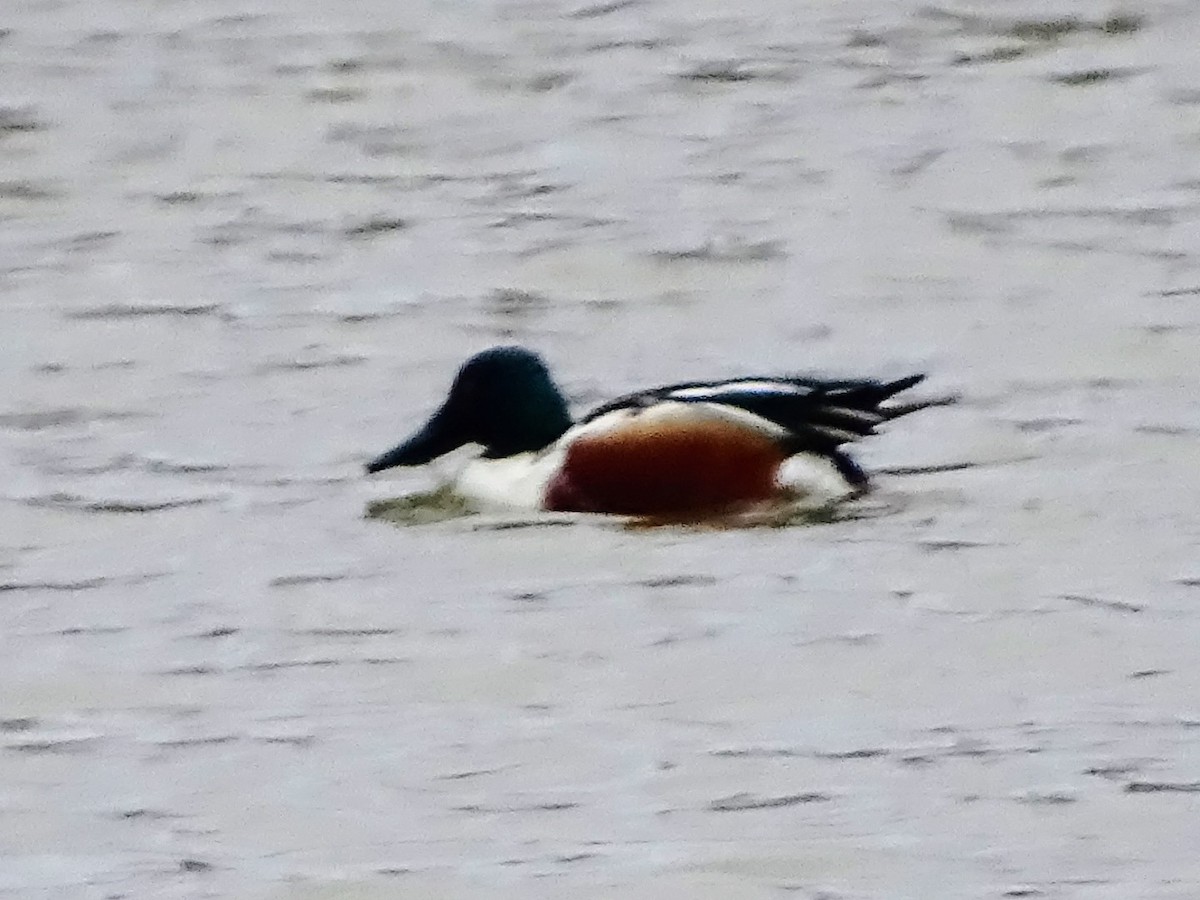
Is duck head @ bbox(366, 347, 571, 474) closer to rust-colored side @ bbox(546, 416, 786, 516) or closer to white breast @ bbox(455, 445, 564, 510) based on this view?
white breast @ bbox(455, 445, 564, 510)

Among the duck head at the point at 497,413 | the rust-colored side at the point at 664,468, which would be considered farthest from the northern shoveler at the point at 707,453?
the duck head at the point at 497,413

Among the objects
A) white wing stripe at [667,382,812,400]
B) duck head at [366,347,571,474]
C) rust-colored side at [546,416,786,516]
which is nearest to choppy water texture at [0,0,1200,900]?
duck head at [366,347,571,474]

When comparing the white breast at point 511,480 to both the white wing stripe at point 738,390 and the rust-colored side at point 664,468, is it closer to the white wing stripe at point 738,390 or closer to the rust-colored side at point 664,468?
the rust-colored side at point 664,468

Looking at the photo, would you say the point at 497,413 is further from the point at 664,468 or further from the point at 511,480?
the point at 664,468

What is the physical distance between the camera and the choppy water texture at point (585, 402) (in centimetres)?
689

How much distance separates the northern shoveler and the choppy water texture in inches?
8.0

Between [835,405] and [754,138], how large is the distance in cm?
497

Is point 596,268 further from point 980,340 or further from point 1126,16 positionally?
point 1126,16

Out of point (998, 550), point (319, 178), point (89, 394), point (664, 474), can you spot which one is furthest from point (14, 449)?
point (319, 178)

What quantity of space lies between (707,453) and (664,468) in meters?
0.11

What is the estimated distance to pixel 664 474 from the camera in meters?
9.46

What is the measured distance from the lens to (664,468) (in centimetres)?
945

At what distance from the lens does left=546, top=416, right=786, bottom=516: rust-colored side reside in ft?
30.9

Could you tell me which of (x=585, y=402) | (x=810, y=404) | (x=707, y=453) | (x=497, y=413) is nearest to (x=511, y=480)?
(x=497, y=413)
